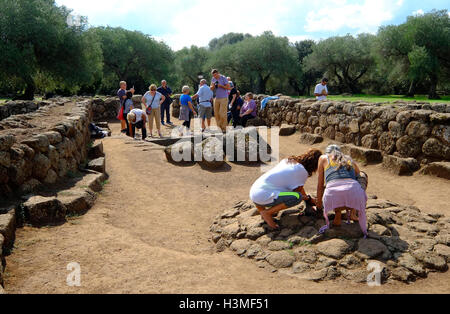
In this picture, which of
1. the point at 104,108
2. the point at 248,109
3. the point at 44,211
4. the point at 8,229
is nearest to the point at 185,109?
the point at 248,109

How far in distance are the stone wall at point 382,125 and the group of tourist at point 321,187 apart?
190 inches

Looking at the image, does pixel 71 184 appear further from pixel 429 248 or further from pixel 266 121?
pixel 266 121

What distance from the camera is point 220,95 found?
39.2 ft

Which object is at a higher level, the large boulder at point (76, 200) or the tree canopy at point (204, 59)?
the tree canopy at point (204, 59)

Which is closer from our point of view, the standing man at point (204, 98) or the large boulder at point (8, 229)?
the large boulder at point (8, 229)

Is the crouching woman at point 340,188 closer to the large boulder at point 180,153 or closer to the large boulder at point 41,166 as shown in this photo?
the large boulder at point 41,166

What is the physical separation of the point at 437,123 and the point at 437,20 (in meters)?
27.2

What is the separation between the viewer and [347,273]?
3996 mm

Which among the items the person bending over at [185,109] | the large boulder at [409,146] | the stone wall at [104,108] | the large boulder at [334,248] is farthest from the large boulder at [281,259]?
the stone wall at [104,108]

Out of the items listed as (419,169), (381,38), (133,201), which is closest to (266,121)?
(419,169)

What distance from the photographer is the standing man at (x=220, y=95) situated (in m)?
11.7

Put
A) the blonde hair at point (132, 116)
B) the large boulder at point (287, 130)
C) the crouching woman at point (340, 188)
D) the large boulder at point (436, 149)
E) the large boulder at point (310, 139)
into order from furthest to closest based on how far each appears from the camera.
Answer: the large boulder at point (287, 130) → the large boulder at point (310, 139) → the blonde hair at point (132, 116) → the large boulder at point (436, 149) → the crouching woman at point (340, 188)

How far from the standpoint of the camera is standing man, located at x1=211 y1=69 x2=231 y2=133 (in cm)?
1169

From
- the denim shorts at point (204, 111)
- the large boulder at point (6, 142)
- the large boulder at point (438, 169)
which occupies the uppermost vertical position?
the denim shorts at point (204, 111)
